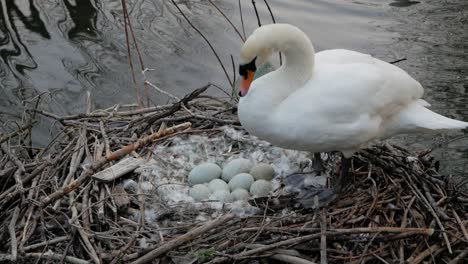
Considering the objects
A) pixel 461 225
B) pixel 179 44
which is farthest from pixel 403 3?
pixel 461 225

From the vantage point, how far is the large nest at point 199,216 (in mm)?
4977

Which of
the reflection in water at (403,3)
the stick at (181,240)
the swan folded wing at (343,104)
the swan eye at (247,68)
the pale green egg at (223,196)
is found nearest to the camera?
the stick at (181,240)

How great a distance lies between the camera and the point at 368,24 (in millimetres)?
9523

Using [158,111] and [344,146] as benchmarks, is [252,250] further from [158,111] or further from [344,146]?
[158,111]

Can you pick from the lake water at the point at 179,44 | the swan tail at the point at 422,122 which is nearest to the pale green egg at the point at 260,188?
the swan tail at the point at 422,122

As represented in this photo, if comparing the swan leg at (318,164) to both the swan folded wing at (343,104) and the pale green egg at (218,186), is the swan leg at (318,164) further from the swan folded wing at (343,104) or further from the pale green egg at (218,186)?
the pale green egg at (218,186)

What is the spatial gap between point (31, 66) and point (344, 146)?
468 centimetres

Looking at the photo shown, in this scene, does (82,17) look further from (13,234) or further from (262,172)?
(13,234)

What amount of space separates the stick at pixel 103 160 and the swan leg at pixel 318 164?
98 centimetres

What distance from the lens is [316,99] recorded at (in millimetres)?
5121

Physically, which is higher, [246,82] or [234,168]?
[246,82]

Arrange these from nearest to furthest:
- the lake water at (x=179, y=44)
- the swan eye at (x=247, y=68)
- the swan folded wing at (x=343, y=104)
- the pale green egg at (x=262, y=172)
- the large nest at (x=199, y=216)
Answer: the large nest at (x=199, y=216), the swan folded wing at (x=343, y=104), the swan eye at (x=247, y=68), the pale green egg at (x=262, y=172), the lake water at (x=179, y=44)

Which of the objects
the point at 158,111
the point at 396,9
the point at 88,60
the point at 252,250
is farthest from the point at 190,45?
the point at 252,250

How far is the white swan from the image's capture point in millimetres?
5109
